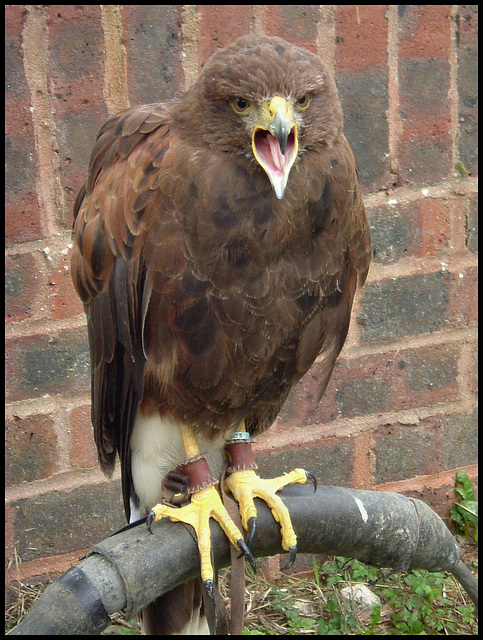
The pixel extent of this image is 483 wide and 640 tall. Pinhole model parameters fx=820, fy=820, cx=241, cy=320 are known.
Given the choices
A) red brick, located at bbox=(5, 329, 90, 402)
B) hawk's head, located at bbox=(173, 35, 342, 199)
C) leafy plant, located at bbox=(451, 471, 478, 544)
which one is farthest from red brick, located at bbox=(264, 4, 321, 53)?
leafy plant, located at bbox=(451, 471, 478, 544)

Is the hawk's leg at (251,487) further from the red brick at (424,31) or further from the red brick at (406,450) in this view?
the red brick at (424,31)

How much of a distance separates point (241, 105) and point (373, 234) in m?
1.07

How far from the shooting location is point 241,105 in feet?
5.07

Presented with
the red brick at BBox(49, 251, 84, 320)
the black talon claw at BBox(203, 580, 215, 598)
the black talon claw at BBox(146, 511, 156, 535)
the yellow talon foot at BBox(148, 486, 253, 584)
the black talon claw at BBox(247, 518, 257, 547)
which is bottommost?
the black talon claw at BBox(203, 580, 215, 598)

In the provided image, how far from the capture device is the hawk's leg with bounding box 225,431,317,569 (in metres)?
1.66

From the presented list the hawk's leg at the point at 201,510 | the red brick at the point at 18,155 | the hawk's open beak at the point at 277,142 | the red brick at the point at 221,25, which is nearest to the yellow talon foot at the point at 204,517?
the hawk's leg at the point at 201,510

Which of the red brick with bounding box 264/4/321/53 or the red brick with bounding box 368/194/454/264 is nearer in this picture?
the red brick with bounding box 264/4/321/53

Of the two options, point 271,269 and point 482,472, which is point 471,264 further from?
point 271,269

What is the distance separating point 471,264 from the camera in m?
2.67

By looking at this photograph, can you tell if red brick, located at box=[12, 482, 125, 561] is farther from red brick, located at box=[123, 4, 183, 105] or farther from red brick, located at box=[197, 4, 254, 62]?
red brick, located at box=[197, 4, 254, 62]

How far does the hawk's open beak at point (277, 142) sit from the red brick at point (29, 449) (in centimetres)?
118

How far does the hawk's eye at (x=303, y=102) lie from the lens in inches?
61.0

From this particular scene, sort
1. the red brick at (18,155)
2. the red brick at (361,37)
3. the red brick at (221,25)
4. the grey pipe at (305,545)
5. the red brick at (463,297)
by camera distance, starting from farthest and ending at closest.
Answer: the red brick at (463,297) < the red brick at (361,37) < the red brick at (221,25) < the red brick at (18,155) < the grey pipe at (305,545)

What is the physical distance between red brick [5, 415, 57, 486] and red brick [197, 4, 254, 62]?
112cm
